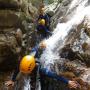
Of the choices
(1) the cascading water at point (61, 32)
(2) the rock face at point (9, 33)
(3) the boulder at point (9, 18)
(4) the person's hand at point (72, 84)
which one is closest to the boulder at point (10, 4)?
(2) the rock face at point (9, 33)

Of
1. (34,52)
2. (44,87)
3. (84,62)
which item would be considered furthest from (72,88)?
(34,52)

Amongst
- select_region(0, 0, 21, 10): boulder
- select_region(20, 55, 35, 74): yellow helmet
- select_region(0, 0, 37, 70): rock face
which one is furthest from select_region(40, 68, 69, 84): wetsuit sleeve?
select_region(0, 0, 21, 10): boulder

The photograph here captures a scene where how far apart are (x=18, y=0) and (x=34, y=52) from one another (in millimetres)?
3619

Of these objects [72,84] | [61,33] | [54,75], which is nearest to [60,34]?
[61,33]

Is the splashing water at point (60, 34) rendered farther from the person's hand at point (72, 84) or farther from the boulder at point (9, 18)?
the boulder at point (9, 18)

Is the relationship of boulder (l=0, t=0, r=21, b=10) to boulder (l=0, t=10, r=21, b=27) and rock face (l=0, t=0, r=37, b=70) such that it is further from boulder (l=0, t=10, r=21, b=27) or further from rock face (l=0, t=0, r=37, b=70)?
boulder (l=0, t=10, r=21, b=27)

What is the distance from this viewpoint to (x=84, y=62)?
7.34 m

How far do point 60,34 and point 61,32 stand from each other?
0.46 feet

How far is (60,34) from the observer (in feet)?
33.3

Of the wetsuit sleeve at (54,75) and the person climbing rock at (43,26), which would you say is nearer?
the wetsuit sleeve at (54,75)

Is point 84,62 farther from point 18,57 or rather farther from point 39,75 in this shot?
point 18,57

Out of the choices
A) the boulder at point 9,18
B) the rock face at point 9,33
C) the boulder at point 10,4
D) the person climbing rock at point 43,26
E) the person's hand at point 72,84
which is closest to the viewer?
the person's hand at point 72,84

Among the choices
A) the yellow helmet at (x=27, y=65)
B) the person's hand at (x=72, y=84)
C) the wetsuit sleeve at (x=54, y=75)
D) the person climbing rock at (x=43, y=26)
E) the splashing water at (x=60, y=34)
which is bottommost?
the person's hand at (x=72, y=84)

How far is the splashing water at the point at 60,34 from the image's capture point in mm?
8453
